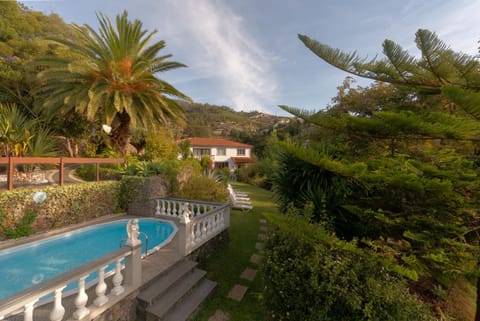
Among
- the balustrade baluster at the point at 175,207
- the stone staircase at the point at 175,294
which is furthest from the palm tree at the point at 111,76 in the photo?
the stone staircase at the point at 175,294

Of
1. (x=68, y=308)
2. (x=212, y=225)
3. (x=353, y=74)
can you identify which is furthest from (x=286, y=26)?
(x=68, y=308)

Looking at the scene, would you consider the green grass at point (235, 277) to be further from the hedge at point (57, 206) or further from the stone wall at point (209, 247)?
the hedge at point (57, 206)

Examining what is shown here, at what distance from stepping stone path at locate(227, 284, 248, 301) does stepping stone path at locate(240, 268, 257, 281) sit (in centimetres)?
34

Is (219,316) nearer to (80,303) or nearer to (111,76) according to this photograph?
(80,303)

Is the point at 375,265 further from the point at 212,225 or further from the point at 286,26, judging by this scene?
the point at 286,26

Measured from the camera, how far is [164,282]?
364 centimetres

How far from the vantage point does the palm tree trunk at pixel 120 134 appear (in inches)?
410

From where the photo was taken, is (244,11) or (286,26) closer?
(286,26)

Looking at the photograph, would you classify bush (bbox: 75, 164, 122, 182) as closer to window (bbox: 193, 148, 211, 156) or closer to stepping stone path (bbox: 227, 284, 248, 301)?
stepping stone path (bbox: 227, 284, 248, 301)

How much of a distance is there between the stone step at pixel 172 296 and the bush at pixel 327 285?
182 cm

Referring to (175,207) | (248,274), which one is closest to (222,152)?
(175,207)

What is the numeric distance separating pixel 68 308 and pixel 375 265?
4.48 metres

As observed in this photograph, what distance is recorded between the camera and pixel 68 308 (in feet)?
8.93

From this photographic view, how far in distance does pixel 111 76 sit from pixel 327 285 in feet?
39.1
